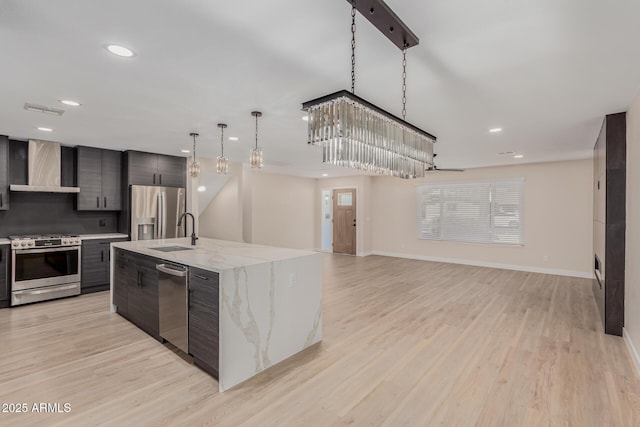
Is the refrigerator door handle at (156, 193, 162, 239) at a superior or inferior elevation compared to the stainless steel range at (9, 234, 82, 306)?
superior

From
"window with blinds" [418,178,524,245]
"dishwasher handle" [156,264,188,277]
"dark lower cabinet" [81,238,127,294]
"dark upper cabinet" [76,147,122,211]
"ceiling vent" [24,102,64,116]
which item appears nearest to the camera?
"dishwasher handle" [156,264,188,277]

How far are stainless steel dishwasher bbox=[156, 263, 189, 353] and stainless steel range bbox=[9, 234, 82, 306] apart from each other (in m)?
2.73

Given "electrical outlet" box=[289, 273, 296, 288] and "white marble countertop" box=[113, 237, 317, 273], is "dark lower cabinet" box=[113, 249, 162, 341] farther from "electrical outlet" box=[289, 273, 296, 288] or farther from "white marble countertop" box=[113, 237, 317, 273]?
"electrical outlet" box=[289, 273, 296, 288]

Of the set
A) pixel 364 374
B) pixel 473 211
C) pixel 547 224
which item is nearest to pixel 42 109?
pixel 364 374

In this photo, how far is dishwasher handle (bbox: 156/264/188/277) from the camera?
269cm

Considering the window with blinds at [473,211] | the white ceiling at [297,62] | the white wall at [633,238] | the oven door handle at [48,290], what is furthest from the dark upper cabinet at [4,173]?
the window with blinds at [473,211]

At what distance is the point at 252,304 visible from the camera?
252cm

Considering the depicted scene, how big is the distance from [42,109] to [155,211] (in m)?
2.60

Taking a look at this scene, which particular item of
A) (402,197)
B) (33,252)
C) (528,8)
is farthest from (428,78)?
(402,197)

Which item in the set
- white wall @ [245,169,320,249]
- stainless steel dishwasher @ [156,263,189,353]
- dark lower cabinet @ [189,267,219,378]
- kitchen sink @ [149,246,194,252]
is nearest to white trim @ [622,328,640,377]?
dark lower cabinet @ [189,267,219,378]

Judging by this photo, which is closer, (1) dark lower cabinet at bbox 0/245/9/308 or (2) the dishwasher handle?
(2) the dishwasher handle

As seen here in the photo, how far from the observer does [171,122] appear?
3717 mm

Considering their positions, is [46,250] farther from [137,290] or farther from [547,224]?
[547,224]

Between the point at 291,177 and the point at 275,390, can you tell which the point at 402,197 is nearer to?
the point at 291,177
